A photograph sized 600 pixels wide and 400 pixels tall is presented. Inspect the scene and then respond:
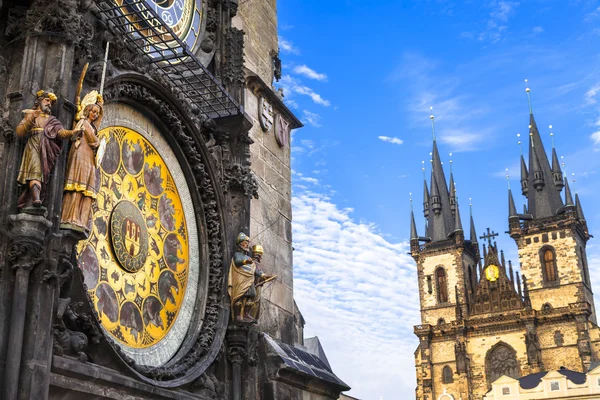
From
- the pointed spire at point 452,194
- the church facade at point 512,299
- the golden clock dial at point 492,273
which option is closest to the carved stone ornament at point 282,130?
the church facade at point 512,299

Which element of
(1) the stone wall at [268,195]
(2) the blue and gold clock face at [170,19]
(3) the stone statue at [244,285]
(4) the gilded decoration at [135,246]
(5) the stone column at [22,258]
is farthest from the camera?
(1) the stone wall at [268,195]

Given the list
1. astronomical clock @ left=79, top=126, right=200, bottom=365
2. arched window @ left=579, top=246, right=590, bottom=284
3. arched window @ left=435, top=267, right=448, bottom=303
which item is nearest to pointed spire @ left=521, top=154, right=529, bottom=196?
arched window @ left=579, top=246, right=590, bottom=284

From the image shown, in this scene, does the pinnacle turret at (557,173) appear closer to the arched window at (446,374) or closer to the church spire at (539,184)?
the church spire at (539,184)

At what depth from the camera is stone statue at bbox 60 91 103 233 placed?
5.20m

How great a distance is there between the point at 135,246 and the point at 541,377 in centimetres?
5474

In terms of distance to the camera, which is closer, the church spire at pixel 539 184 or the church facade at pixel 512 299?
the church facade at pixel 512 299

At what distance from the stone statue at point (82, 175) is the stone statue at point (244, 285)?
239 centimetres

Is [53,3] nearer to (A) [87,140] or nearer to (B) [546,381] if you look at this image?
(A) [87,140]

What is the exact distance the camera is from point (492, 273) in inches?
2876

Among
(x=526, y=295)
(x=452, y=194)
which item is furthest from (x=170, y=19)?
(x=452, y=194)

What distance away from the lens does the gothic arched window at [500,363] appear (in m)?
65.0

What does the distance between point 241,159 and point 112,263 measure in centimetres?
252

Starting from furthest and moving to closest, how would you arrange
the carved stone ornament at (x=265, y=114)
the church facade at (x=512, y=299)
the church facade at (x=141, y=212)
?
the church facade at (x=512, y=299), the carved stone ornament at (x=265, y=114), the church facade at (x=141, y=212)

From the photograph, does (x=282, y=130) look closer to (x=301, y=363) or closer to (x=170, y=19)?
(x=170, y=19)
